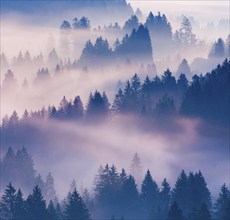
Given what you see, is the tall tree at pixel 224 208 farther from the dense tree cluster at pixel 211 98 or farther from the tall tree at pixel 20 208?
the dense tree cluster at pixel 211 98

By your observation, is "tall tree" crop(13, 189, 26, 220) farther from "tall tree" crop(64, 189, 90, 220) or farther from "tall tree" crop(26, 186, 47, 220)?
"tall tree" crop(64, 189, 90, 220)

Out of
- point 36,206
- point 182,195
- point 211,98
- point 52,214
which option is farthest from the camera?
point 211,98

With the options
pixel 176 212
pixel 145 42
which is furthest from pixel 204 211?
pixel 145 42

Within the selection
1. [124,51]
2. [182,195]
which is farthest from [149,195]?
[124,51]

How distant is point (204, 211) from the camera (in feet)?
174

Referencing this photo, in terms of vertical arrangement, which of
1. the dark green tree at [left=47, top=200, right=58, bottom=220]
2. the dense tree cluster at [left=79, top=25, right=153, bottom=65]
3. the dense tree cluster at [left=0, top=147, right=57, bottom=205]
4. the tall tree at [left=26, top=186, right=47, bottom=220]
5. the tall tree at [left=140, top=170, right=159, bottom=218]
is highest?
the dense tree cluster at [left=79, top=25, right=153, bottom=65]

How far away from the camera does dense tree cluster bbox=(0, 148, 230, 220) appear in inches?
2453

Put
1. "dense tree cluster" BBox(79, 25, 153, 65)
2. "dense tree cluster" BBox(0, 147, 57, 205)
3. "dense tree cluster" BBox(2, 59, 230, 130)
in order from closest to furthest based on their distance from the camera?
"dense tree cluster" BBox(0, 147, 57, 205), "dense tree cluster" BBox(2, 59, 230, 130), "dense tree cluster" BBox(79, 25, 153, 65)

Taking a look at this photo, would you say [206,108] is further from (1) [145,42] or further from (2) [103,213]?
(1) [145,42]

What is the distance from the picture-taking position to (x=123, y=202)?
75812mm

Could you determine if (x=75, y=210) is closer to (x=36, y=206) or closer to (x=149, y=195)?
(x=36, y=206)

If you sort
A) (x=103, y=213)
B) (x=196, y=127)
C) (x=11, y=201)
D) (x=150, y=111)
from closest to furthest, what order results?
(x=11, y=201) < (x=103, y=213) < (x=196, y=127) < (x=150, y=111)

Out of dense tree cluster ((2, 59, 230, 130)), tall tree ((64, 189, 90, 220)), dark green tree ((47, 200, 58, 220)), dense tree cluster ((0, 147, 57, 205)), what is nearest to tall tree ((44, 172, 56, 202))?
dense tree cluster ((0, 147, 57, 205))

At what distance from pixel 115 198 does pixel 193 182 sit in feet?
38.7
